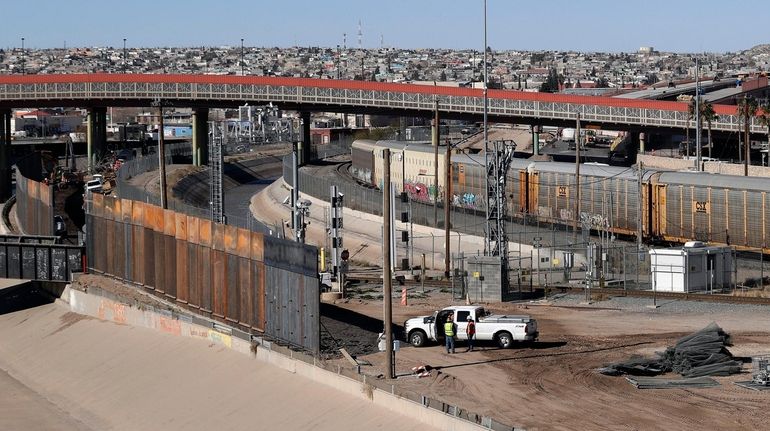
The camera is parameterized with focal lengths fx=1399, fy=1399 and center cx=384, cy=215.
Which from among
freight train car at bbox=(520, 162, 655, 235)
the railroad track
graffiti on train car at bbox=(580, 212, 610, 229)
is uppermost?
freight train car at bbox=(520, 162, 655, 235)

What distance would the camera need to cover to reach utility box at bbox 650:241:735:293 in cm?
5081

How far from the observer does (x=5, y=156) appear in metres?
127

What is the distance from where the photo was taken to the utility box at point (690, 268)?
50.8 metres

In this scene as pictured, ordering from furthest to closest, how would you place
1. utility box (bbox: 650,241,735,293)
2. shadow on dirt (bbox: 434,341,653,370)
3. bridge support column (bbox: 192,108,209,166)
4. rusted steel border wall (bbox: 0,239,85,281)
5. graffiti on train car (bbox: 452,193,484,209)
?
bridge support column (bbox: 192,108,209,166), graffiti on train car (bbox: 452,193,484,209), rusted steel border wall (bbox: 0,239,85,281), utility box (bbox: 650,241,735,293), shadow on dirt (bbox: 434,341,653,370)

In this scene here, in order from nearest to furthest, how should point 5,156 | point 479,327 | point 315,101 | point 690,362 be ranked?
1. point 690,362
2. point 479,327
3. point 315,101
4. point 5,156

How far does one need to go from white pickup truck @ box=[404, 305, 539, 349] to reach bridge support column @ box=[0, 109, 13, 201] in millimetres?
83682

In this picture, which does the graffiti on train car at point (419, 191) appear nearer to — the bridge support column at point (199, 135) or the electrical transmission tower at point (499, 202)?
the electrical transmission tower at point (499, 202)

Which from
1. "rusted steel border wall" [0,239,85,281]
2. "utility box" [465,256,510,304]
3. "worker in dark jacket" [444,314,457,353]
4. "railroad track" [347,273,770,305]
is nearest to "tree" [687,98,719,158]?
"railroad track" [347,273,770,305]

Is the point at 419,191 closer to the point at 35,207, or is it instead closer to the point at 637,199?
the point at 35,207

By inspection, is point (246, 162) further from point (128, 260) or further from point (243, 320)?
point (243, 320)

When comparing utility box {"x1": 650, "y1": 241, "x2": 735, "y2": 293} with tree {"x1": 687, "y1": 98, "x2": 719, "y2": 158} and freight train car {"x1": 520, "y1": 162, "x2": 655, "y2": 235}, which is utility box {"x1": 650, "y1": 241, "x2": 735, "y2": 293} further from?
tree {"x1": 687, "y1": 98, "x2": 719, "y2": 158}

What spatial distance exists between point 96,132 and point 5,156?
11.5 m

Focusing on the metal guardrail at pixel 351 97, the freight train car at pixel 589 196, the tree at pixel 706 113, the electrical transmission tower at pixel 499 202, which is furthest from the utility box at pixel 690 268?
the metal guardrail at pixel 351 97

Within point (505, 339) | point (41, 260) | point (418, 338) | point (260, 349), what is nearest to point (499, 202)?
point (418, 338)
